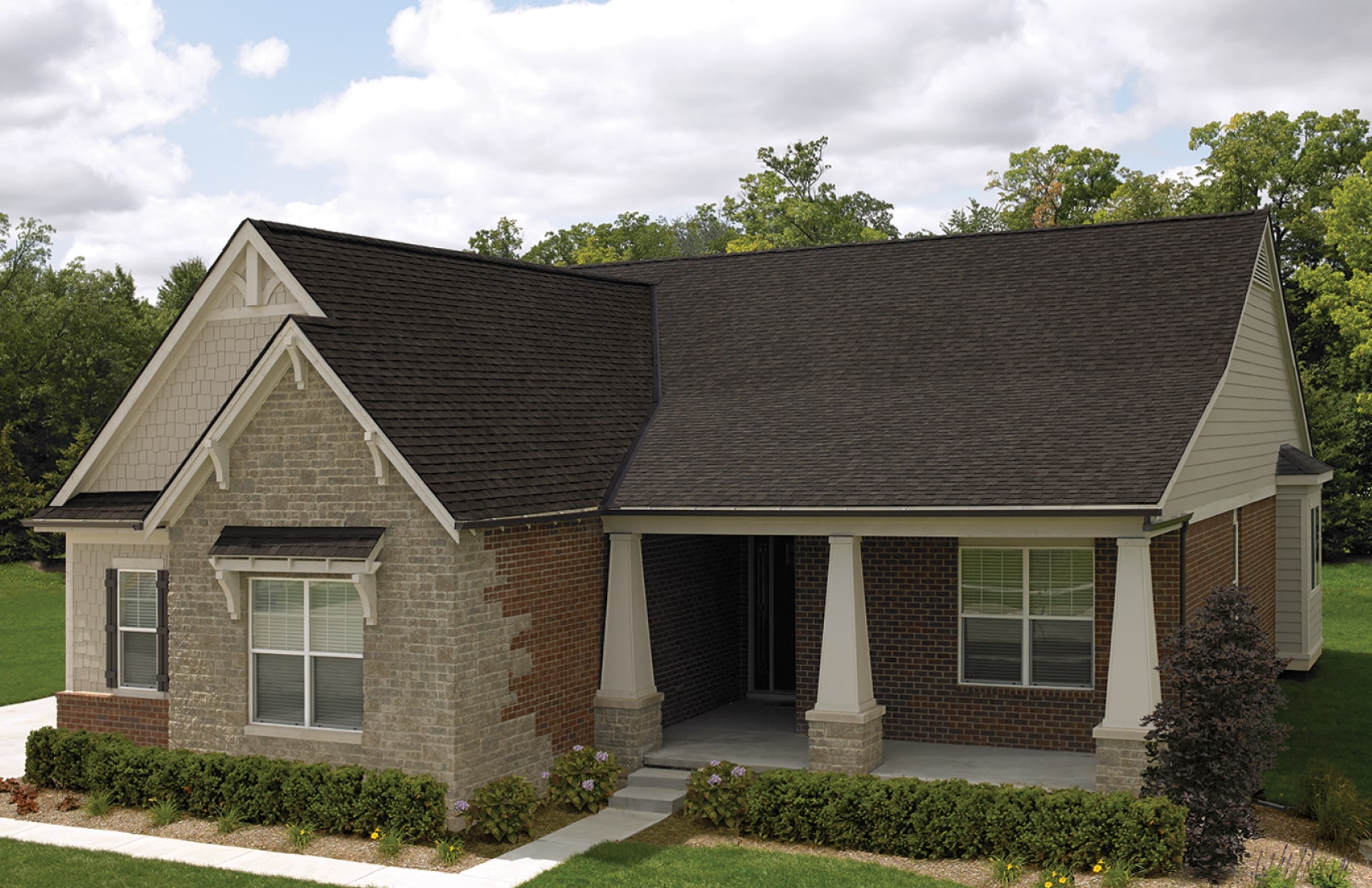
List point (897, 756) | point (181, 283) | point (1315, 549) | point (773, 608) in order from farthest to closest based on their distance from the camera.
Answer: point (181, 283)
point (1315, 549)
point (773, 608)
point (897, 756)

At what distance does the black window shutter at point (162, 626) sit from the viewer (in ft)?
55.3

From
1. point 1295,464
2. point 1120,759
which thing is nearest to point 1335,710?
point 1295,464

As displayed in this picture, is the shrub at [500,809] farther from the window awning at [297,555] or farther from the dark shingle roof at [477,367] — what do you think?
the dark shingle roof at [477,367]

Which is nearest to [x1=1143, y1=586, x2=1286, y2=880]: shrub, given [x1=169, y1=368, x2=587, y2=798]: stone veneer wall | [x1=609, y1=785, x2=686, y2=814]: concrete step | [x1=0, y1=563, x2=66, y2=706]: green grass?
[x1=609, y1=785, x2=686, y2=814]: concrete step

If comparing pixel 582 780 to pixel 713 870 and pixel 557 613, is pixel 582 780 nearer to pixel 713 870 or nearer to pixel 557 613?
pixel 557 613

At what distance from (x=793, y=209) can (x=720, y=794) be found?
41673mm

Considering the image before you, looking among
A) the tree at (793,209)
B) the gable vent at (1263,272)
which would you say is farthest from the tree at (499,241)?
the gable vent at (1263,272)

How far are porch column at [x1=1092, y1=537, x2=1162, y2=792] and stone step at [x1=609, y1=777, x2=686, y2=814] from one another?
4714mm

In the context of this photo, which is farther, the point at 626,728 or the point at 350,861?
the point at 626,728

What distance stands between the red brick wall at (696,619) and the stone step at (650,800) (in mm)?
1812

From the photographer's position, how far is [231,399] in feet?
49.5

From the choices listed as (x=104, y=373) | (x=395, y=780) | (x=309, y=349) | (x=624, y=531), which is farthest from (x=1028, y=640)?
(x=104, y=373)

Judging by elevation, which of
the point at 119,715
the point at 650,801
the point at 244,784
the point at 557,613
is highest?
the point at 557,613

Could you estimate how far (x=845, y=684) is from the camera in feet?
50.8
